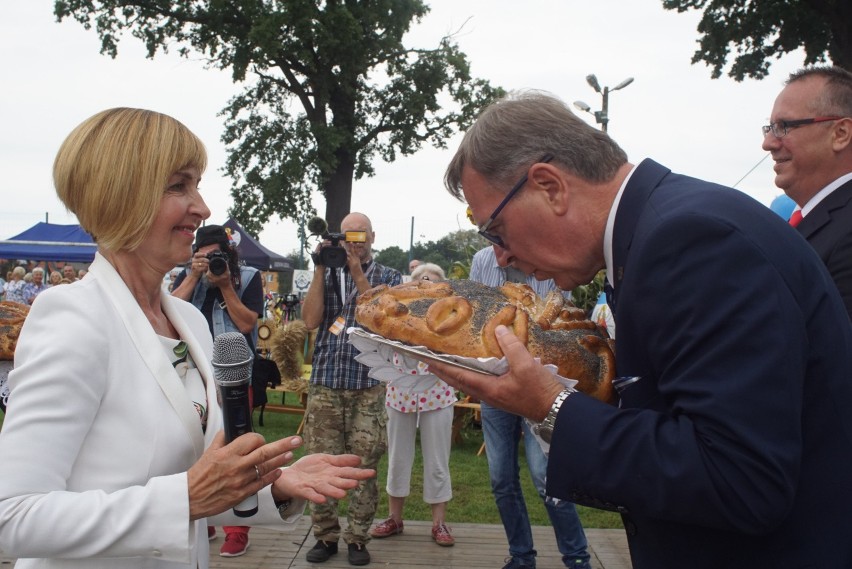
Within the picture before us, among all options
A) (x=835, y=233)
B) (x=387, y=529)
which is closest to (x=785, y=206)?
(x=835, y=233)

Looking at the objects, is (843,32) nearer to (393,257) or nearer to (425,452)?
(425,452)

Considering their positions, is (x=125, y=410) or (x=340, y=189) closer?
(x=125, y=410)

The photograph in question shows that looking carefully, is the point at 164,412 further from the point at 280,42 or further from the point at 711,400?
the point at 280,42

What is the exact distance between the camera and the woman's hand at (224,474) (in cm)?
183

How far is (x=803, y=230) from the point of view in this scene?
3066mm

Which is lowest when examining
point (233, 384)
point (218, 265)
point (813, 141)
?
point (218, 265)

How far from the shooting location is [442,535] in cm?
592

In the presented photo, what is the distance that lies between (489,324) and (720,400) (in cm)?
60

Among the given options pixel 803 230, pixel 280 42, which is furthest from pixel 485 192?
pixel 280 42

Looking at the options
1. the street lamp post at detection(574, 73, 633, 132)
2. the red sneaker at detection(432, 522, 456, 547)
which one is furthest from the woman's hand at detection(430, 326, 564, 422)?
the street lamp post at detection(574, 73, 633, 132)

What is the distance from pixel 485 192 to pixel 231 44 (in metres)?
30.2

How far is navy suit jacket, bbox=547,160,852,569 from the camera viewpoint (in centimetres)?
135

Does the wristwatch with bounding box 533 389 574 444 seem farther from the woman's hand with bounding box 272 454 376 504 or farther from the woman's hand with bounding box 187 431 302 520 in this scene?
the woman's hand with bounding box 187 431 302 520

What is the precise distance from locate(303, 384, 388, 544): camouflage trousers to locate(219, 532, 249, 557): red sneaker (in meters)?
0.57
